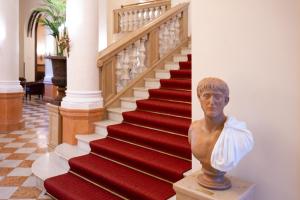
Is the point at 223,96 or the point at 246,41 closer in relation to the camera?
the point at 223,96

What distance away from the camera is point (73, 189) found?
3.19 m

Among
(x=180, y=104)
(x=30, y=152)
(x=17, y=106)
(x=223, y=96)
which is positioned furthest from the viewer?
(x=17, y=106)

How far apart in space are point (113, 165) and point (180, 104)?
1330mm

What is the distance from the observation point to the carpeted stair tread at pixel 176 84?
4.65m

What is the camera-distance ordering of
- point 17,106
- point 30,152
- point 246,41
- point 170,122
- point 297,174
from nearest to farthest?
1. point 297,174
2. point 246,41
3. point 170,122
4. point 30,152
5. point 17,106

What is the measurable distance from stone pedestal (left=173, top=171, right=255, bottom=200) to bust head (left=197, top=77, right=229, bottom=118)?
0.47 metres

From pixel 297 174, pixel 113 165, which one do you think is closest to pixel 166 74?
pixel 113 165

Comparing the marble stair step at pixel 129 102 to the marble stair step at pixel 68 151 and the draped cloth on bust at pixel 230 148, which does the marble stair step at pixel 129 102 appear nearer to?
the marble stair step at pixel 68 151

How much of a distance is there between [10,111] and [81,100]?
3.00 meters

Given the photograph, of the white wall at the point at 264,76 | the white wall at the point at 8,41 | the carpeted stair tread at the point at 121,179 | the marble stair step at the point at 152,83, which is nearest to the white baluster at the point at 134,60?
the marble stair step at the point at 152,83

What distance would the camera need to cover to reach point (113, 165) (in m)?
3.45

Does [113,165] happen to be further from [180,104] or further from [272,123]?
[272,123]

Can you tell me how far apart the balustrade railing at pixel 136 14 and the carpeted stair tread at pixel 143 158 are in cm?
492

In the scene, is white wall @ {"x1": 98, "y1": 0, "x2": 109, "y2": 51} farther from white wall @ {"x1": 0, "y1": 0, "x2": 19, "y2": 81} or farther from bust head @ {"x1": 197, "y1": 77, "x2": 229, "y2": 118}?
bust head @ {"x1": 197, "y1": 77, "x2": 229, "y2": 118}
